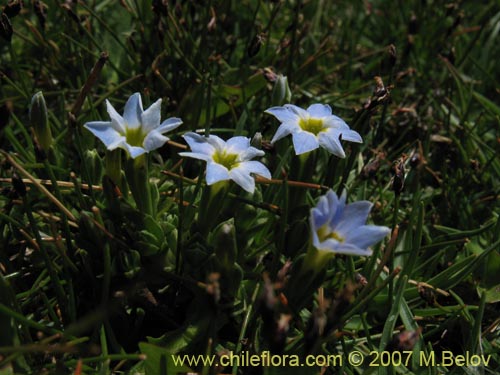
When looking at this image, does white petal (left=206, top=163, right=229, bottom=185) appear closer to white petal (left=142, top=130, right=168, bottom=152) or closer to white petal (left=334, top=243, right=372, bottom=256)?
white petal (left=142, top=130, right=168, bottom=152)

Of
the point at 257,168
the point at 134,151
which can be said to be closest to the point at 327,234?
the point at 257,168

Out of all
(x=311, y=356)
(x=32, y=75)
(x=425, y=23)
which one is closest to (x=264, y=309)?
(x=311, y=356)

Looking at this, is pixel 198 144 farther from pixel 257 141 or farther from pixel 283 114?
pixel 283 114

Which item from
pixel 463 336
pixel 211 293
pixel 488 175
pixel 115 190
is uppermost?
pixel 211 293

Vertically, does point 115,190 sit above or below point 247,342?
above

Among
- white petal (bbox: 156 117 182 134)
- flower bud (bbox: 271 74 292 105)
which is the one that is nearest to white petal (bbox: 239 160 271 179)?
white petal (bbox: 156 117 182 134)

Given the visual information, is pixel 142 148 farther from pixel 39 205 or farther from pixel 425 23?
pixel 425 23

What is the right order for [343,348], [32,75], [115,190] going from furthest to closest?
[32,75], [115,190], [343,348]
